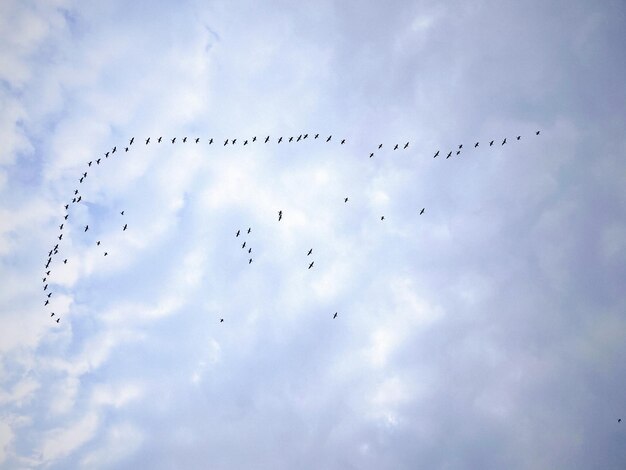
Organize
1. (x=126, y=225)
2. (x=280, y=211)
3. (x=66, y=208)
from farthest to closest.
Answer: (x=126, y=225), (x=66, y=208), (x=280, y=211)

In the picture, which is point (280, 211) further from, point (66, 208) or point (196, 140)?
point (66, 208)

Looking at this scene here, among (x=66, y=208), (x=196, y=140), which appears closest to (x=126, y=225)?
(x=66, y=208)

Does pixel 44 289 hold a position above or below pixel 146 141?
below

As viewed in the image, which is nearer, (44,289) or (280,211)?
(280,211)

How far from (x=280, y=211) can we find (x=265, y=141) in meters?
11.8

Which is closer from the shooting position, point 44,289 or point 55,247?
point 55,247

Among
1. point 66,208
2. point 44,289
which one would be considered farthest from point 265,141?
point 44,289

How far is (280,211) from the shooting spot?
48688mm

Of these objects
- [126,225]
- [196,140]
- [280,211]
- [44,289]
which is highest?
[196,140]

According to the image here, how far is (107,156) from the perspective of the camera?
172ft

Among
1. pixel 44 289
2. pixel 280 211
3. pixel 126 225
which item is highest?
pixel 126 225

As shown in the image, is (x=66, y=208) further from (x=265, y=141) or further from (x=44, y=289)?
(x=265, y=141)

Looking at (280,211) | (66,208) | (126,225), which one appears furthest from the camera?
(126,225)

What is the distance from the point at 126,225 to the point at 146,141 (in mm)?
13949
